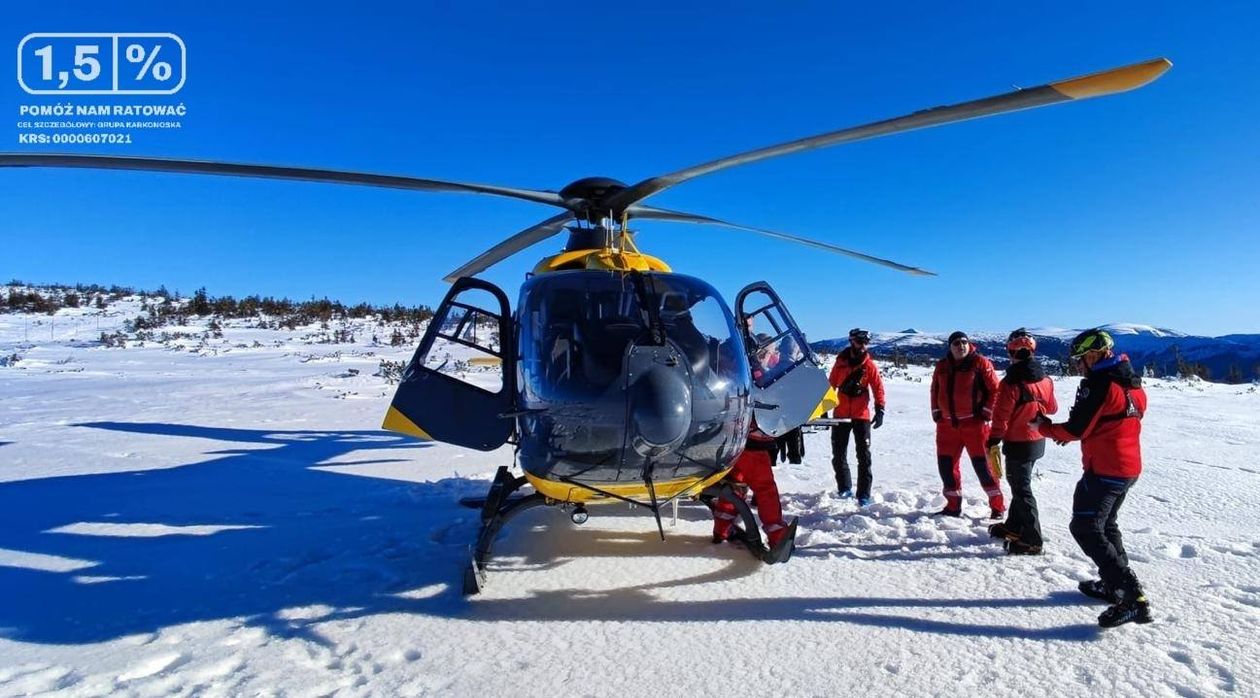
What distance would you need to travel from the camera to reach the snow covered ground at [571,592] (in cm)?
290

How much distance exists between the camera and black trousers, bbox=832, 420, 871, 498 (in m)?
5.89

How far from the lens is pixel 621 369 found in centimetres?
330

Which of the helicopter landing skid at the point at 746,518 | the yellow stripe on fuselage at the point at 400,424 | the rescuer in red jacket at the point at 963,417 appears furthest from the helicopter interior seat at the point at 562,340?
the rescuer in red jacket at the point at 963,417

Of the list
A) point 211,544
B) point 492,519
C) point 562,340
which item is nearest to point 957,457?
point 562,340

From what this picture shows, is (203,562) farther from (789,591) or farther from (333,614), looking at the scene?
(789,591)

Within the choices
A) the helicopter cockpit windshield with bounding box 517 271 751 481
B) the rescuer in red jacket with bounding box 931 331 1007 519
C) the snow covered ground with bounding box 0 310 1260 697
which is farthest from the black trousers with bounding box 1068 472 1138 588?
the helicopter cockpit windshield with bounding box 517 271 751 481

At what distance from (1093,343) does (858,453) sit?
264cm

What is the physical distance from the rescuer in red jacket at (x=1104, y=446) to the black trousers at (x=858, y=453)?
2.30m

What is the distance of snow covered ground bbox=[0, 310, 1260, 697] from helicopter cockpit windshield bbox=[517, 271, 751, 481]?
94 cm

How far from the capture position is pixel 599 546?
477cm

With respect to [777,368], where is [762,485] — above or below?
below

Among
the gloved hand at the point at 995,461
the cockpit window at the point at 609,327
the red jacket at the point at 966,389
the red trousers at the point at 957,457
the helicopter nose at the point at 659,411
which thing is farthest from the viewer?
the red jacket at the point at 966,389

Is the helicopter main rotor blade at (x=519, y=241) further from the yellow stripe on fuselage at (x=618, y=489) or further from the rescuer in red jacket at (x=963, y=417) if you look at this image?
the rescuer in red jacket at (x=963, y=417)

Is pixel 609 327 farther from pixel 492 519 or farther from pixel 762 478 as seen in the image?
pixel 762 478
